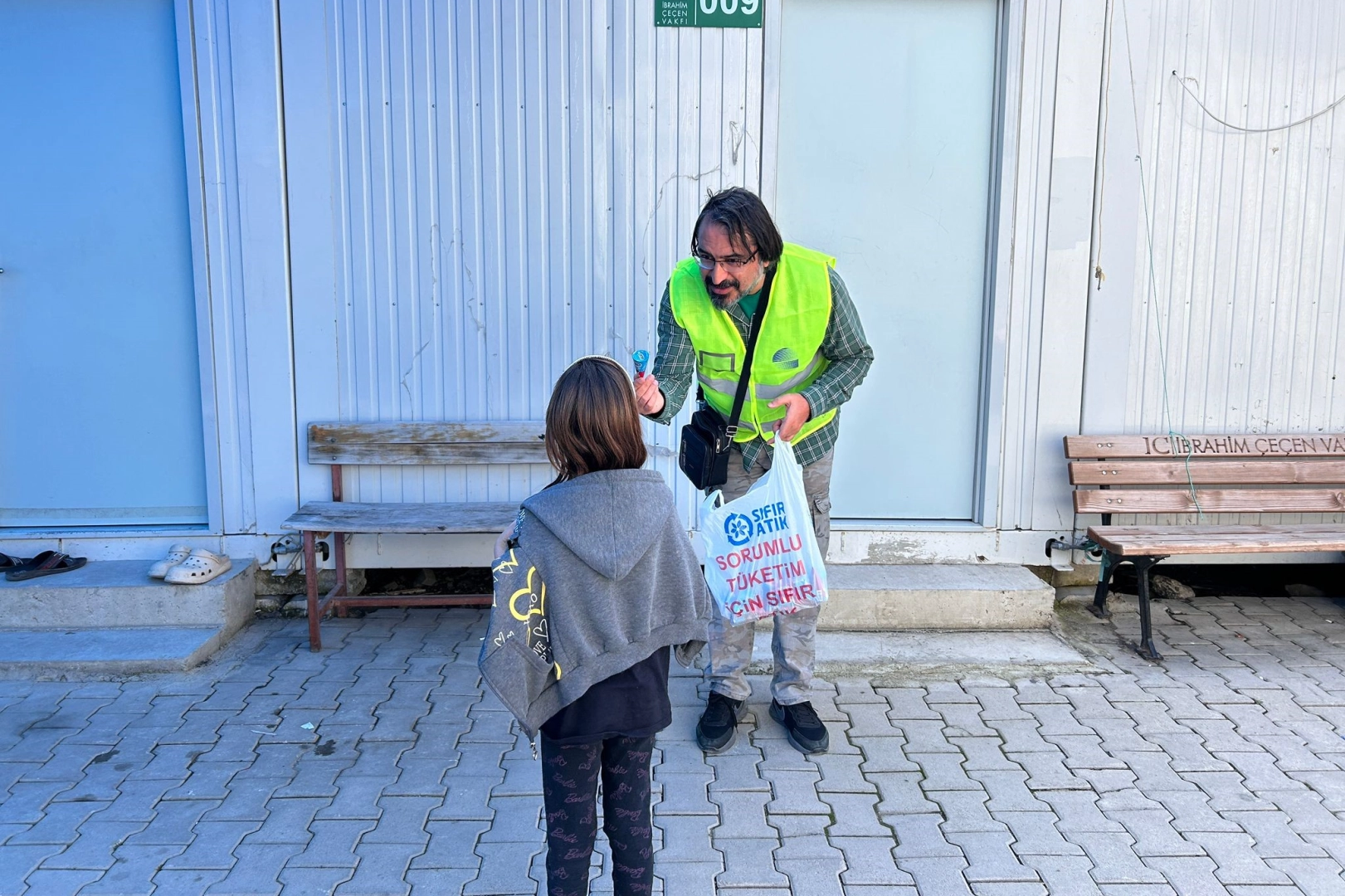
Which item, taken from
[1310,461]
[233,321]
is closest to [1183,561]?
[1310,461]

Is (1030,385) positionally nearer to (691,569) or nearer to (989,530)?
(989,530)

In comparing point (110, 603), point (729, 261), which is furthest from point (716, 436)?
point (110, 603)

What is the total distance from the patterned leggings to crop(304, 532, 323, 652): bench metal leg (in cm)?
245

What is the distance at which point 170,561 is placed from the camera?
4613mm

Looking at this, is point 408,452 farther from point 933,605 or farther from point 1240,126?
point 1240,126

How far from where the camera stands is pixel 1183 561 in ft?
17.6

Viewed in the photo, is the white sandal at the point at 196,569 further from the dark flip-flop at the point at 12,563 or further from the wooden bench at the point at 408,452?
the dark flip-flop at the point at 12,563

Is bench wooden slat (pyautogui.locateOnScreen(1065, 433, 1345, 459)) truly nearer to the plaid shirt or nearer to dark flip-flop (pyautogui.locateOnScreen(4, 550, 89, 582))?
the plaid shirt

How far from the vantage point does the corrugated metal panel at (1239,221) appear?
477 centimetres

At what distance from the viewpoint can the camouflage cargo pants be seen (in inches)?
138

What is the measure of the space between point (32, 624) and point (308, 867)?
253cm

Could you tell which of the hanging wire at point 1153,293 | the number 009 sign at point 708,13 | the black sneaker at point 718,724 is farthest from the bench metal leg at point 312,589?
the hanging wire at point 1153,293

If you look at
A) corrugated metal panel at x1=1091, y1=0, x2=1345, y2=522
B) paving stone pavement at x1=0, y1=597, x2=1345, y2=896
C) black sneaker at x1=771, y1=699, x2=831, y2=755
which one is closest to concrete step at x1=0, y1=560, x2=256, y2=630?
paving stone pavement at x1=0, y1=597, x2=1345, y2=896

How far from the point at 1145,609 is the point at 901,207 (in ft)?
7.26
